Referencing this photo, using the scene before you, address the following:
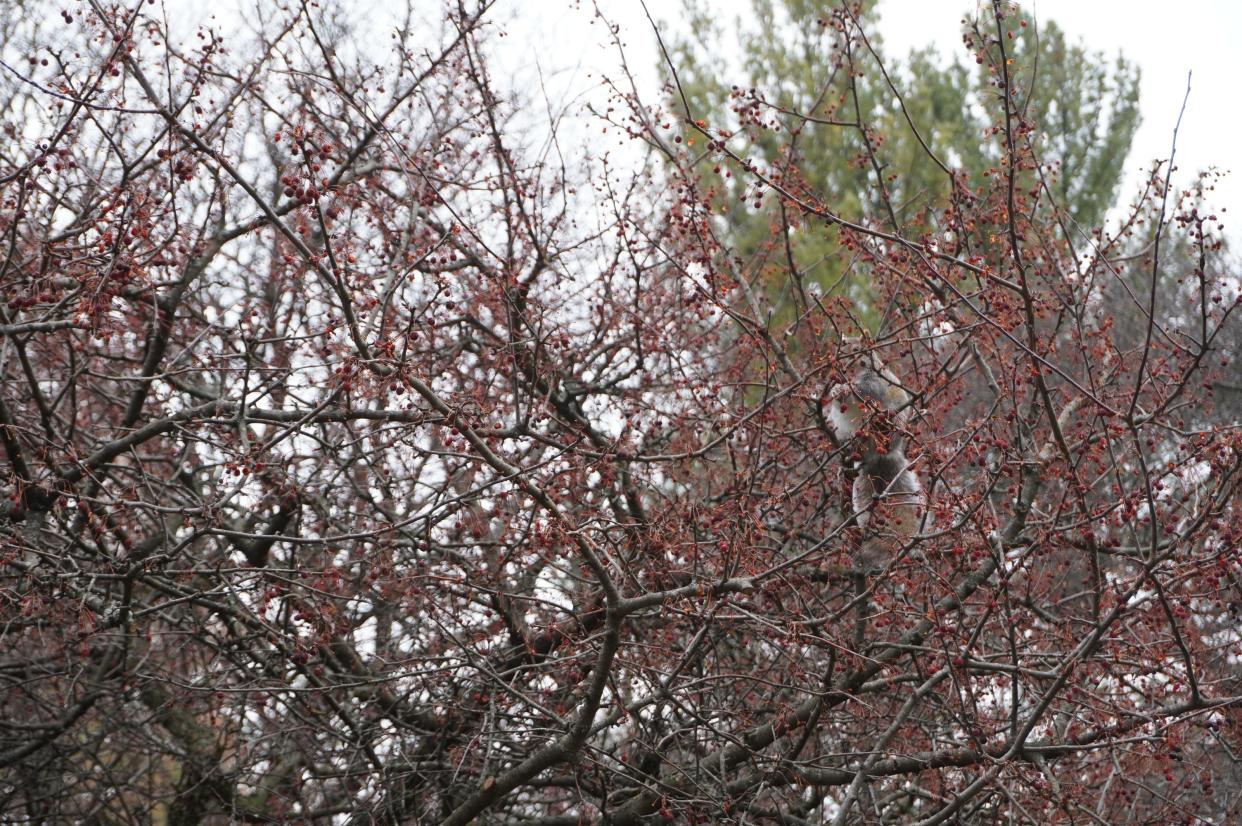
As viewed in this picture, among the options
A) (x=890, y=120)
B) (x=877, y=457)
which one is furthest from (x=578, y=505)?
(x=890, y=120)

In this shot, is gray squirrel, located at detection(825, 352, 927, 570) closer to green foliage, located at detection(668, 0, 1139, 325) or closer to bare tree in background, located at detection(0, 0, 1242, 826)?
bare tree in background, located at detection(0, 0, 1242, 826)

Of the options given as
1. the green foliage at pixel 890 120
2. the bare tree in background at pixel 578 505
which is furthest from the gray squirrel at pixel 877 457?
the green foliage at pixel 890 120

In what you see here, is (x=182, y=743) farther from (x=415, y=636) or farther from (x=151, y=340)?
(x=151, y=340)

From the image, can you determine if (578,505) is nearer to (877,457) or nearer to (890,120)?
(877,457)

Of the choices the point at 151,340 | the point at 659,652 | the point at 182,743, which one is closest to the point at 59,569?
the point at 151,340

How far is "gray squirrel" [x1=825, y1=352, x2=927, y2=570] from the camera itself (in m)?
4.27

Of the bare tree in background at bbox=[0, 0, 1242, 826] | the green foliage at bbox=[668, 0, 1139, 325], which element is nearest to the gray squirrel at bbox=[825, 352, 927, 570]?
the bare tree in background at bbox=[0, 0, 1242, 826]

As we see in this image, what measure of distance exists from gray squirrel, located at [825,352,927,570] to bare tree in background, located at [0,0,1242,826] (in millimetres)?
57

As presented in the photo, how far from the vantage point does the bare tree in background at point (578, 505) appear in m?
4.05

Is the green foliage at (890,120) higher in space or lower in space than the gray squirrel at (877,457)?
higher

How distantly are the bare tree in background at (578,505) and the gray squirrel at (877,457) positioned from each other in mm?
57

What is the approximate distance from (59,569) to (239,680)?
78.0 inches

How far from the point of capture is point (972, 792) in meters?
3.59

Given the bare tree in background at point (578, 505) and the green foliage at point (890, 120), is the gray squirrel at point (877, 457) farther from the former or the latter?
the green foliage at point (890, 120)
